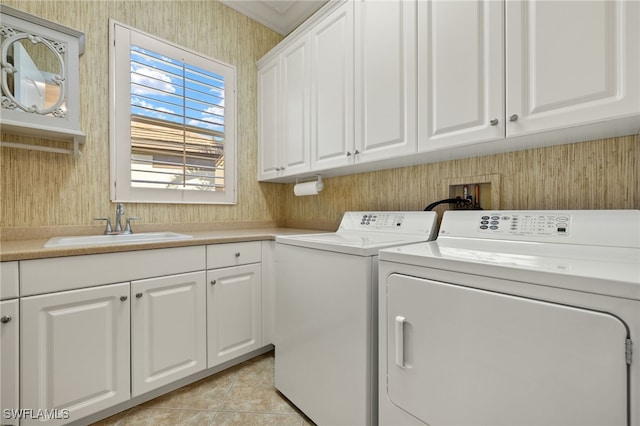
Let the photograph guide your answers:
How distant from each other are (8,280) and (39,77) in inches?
45.6

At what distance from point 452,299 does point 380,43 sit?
1415 millimetres

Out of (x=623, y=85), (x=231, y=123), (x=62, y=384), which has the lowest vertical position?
(x=62, y=384)

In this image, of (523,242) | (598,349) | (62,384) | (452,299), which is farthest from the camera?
(62,384)

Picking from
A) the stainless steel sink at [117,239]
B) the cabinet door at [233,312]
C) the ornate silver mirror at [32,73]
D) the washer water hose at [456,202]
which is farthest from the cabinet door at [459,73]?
the ornate silver mirror at [32,73]

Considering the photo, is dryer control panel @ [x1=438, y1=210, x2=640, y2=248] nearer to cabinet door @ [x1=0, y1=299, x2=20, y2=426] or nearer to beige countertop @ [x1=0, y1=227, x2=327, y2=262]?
beige countertop @ [x1=0, y1=227, x2=327, y2=262]

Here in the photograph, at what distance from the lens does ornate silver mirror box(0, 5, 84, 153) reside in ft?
4.86

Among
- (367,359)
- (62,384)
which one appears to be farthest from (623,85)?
(62,384)

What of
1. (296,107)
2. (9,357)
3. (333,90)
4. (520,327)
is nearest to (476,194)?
(520,327)

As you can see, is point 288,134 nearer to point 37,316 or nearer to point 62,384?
point 37,316

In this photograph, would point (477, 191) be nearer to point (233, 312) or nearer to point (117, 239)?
point (233, 312)

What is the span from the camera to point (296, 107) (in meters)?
2.23

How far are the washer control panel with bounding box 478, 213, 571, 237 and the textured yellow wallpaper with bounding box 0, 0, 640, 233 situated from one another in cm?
21

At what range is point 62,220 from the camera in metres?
1.76

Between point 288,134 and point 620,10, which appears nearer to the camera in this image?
point 620,10
